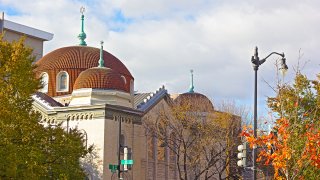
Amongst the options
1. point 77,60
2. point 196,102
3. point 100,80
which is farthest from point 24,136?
point 77,60

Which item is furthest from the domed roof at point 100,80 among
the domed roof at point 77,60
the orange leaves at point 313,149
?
the orange leaves at point 313,149

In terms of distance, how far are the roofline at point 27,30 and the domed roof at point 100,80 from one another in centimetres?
2744

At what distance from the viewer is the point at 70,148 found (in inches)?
1385

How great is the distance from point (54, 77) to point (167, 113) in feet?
32.1

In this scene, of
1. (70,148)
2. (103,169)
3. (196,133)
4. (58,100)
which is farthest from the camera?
(58,100)

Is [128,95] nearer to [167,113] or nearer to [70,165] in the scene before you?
[167,113]

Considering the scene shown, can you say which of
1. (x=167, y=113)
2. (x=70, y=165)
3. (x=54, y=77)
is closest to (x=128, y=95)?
(x=167, y=113)

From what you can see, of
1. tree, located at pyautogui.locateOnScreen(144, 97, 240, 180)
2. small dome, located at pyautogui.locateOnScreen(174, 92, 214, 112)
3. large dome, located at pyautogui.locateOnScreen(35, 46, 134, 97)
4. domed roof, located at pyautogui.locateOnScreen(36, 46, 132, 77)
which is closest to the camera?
tree, located at pyautogui.locateOnScreen(144, 97, 240, 180)

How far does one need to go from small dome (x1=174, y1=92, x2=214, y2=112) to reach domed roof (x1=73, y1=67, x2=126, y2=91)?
5.91 m

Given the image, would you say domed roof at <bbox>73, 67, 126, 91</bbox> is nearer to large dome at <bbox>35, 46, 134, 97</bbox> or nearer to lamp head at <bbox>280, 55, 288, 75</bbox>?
large dome at <bbox>35, 46, 134, 97</bbox>

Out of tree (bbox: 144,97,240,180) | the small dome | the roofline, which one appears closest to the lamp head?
tree (bbox: 144,97,240,180)

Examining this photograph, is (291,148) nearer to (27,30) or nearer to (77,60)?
(77,60)

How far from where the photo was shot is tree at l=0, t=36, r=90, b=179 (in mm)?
31578

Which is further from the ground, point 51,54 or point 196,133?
point 51,54
